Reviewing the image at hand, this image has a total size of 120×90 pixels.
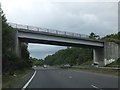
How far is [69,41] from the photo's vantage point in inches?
3568

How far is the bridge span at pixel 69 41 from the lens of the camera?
78438 millimetres

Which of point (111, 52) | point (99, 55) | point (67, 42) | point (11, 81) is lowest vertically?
point (99, 55)

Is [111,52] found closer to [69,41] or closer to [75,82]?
[69,41]

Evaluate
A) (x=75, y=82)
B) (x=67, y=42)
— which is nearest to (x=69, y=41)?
(x=67, y=42)

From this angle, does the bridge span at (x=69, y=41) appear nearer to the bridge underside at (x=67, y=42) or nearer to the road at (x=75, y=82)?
the bridge underside at (x=67, y=42)

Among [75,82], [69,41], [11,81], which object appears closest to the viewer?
[11,81]

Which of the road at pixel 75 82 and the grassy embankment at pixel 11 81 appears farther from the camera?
the road at pixel 75 82

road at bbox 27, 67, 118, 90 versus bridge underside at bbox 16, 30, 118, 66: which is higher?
bridge underside at bbox 16, 30, 118, 66

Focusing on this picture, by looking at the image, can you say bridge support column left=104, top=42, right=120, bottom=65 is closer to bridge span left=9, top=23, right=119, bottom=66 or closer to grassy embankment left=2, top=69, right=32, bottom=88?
bridge span left=9, top=23, right=119, bottom=66

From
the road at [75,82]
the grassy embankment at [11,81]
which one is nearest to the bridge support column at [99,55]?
the road at [75,82]

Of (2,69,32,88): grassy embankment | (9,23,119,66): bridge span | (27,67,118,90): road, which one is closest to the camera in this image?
(2,69,32,88): grassy embankment

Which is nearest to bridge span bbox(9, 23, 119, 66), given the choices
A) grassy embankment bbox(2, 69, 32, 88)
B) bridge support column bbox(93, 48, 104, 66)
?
bridge support column bbox(93, 48, 104, 66)

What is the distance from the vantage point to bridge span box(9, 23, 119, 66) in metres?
78.4

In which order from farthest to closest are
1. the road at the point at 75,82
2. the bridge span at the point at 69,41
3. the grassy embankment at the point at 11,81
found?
1. the bridge span at the point at 69,41
2. the road at the point at 75,82
3. the grassy embankment at the point at 11,81
